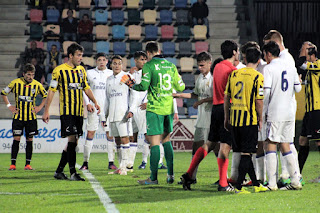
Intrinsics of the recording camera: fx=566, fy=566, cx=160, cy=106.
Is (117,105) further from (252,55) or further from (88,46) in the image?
(88,46)

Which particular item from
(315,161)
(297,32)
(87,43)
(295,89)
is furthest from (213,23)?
(295,89)

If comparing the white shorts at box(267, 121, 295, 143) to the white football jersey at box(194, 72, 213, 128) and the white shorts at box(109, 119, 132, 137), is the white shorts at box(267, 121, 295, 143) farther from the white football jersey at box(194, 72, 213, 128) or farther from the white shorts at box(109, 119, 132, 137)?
the white shorts at box(109, 119, 132, 137)

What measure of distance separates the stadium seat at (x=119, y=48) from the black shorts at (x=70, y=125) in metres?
13.1

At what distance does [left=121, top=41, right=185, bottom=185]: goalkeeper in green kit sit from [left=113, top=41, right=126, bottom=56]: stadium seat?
13716 mm

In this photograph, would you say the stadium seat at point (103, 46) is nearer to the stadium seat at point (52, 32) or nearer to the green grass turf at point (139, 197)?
the stadium seat at point (52, 32)

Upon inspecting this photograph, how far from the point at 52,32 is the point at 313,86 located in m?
15.1

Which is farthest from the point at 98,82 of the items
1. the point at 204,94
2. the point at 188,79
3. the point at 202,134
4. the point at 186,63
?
the point at 186,63

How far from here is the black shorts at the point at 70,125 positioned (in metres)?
8.34

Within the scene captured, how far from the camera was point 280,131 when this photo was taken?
7.16 metres

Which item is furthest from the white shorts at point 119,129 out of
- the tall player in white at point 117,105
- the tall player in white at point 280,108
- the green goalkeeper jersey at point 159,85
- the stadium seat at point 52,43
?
the stadium seat at point 52,43

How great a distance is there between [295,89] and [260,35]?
54.5 ft

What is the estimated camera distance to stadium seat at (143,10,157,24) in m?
22.4

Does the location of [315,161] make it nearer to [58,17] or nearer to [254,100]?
[254,100]

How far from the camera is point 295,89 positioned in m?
7.31
